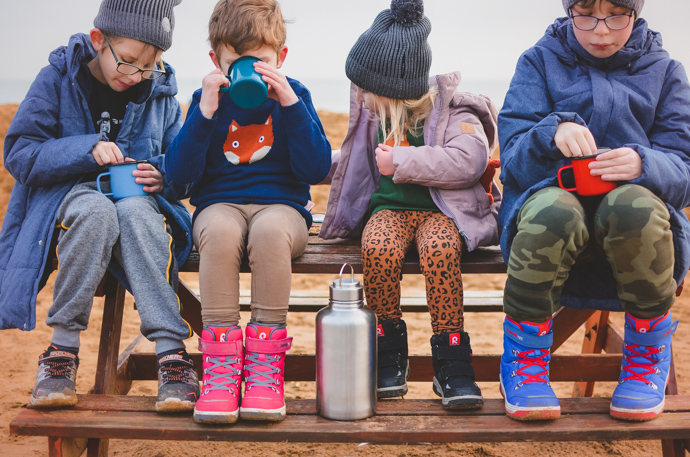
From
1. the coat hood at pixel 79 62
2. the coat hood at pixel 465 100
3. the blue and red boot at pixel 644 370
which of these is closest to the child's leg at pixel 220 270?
the coat hood at pixel 79 62

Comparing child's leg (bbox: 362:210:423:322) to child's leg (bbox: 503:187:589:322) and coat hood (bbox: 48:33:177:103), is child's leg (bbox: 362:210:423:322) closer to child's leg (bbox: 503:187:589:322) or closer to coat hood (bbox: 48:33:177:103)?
child's leg (bbox: 503:187:589:322)

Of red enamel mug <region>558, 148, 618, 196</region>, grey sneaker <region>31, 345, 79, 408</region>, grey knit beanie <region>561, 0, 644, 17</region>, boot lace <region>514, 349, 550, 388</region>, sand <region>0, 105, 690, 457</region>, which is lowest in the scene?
sand <region>0, 105, 690, 457</region>

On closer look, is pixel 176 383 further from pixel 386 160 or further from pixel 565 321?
pixel 565 321

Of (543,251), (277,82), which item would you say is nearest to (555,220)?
(543,251)

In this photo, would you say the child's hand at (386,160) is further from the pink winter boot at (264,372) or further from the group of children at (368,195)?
the pink winter boot at (264,372)

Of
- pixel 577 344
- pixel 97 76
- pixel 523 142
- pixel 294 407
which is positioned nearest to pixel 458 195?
pixel 523 142

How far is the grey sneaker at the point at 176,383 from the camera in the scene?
205 centimetres

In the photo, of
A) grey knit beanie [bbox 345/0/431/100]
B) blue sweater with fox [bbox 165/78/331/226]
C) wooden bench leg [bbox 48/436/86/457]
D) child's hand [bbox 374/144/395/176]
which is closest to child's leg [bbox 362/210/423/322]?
child's hand [bbox 374/144/395/176]

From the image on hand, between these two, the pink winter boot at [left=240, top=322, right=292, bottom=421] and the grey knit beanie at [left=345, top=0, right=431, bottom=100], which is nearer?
the pink winter boot at [left=240, top=322, right=292, bottom=421]

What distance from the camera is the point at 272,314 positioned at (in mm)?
2088

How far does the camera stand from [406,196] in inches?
99.4

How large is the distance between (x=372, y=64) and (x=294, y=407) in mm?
1273

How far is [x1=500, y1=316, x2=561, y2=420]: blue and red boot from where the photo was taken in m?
2.00

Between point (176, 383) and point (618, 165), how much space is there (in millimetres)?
1555
